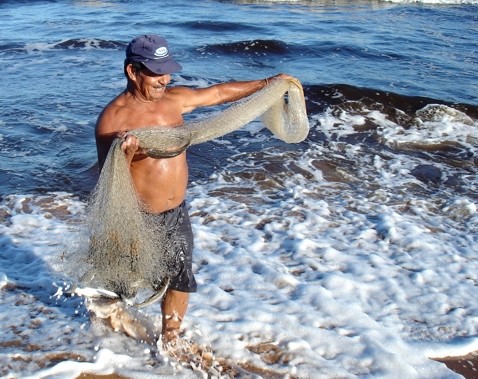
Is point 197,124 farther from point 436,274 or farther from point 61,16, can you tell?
point 61,16

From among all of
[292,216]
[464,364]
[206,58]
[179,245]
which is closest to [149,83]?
[179,245]

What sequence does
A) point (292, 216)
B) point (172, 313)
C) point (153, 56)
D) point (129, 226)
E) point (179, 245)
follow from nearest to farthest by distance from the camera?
point (153, 56) < point (129, 226) < point (179, 245) < point (172, 313) < point (292, 216)

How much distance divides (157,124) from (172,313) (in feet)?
4.04

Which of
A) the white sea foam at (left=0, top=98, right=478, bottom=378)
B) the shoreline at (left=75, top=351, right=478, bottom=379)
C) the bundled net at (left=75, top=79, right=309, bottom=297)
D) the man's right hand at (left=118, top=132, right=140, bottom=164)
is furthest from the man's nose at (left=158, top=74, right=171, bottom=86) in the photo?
the shoreline at (left=75, top=351, right=478, bottom=379)

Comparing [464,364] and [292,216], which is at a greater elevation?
[464,364]

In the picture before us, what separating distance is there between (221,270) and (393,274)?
1471 millimetres

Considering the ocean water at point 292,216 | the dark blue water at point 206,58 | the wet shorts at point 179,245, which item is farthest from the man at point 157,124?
the dark blue water at point 206,58

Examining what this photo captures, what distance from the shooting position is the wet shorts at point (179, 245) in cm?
394

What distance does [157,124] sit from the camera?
3.83 m

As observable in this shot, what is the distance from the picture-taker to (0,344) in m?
4.12

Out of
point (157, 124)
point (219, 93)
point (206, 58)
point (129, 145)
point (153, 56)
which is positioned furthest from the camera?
point (206, 58)

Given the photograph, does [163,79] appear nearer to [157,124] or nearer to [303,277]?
[157,124]

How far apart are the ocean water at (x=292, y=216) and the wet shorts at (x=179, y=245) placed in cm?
49

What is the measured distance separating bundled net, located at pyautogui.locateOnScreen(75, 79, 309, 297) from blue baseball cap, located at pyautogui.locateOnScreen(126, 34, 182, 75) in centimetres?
34
